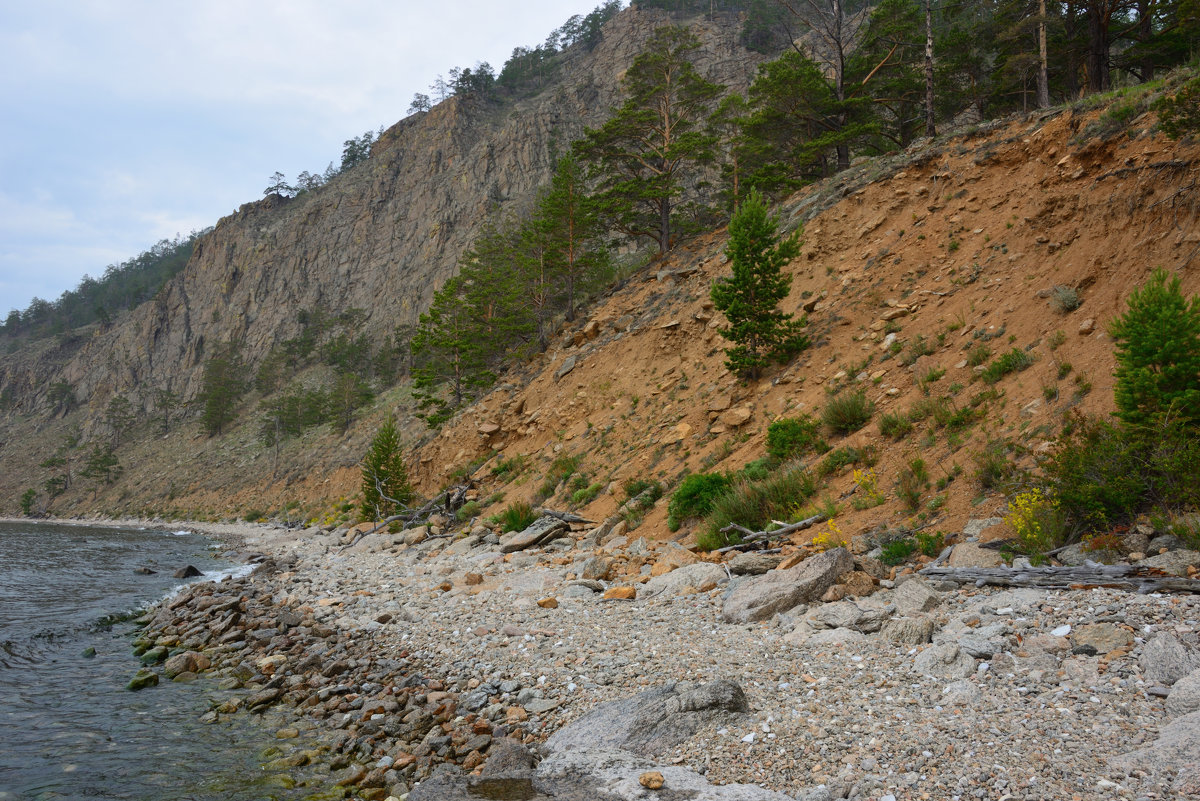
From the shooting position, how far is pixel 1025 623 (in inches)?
198

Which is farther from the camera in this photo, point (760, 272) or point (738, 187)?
point (738, 187)

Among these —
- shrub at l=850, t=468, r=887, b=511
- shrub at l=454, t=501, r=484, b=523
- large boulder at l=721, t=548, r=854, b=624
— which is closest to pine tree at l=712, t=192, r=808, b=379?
shrub at l=850, t=468, r=887, b=511

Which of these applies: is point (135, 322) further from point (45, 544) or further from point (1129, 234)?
point (1129, 234)

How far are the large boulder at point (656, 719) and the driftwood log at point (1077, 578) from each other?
3073mm

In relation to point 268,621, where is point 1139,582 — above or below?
above

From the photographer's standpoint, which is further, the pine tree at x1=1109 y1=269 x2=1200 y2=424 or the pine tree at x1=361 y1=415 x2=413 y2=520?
the pine tree at x1=361 y1=415 x2=413 y2=520

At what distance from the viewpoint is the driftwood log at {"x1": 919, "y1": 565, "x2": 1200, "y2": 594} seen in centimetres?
491

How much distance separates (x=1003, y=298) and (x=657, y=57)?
2372cm

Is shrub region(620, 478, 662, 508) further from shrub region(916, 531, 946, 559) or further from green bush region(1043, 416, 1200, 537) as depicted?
green bush region(1043, 416, 1200, 537)

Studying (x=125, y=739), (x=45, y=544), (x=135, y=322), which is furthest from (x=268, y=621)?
(x=135, y=322)

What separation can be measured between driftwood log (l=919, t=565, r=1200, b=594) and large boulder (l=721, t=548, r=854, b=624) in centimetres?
115

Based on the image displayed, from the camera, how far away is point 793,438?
12336 millimetres

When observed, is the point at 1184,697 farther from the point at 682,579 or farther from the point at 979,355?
the point at 979,355

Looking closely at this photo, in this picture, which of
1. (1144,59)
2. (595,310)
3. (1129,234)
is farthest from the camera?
(595,310)
